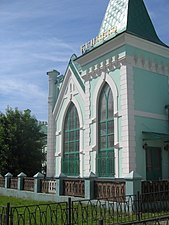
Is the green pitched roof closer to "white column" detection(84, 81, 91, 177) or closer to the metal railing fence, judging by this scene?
"white column" detection(84, 81, 91, 177)

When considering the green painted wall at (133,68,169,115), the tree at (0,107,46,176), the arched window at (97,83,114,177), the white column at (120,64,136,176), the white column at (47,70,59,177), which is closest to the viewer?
the white column at (120,64,136,176)

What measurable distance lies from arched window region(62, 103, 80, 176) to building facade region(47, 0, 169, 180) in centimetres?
10

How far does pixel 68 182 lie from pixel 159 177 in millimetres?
4187

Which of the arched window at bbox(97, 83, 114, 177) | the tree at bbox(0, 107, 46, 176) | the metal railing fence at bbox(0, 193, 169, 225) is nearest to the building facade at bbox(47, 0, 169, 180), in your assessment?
the arched window at bbox(97, 83, 114, 177)

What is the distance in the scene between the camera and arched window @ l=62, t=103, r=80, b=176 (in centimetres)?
1712

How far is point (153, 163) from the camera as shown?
13633 millimetres

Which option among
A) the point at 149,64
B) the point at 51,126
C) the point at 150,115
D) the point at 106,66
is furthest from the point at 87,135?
the point at 51,126

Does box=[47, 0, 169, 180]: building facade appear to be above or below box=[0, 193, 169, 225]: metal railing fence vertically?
above

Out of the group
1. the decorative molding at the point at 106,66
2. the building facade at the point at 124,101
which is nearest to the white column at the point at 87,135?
the building facade at the point at 124,101

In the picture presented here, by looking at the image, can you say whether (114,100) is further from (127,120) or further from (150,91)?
(150,91)

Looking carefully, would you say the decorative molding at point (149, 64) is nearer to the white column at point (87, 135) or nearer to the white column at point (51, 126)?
the white column at point (87, 135)

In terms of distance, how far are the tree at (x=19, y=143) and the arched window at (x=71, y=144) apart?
571 centimetres

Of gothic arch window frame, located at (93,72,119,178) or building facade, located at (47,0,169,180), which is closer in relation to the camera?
building facade, located at (47,0,169,180)

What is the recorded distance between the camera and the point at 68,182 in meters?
13.0
